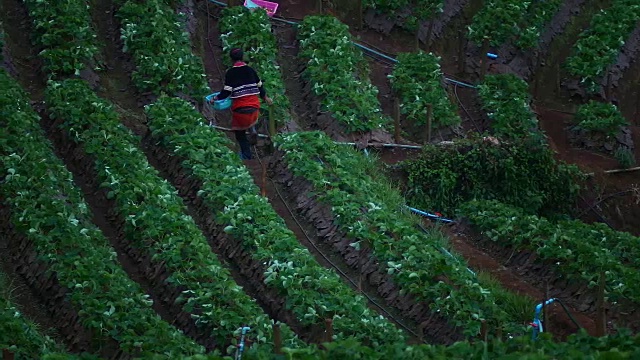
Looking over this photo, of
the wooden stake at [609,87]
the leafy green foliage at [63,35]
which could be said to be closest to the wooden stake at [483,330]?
the leafy green foliage at [63,35]

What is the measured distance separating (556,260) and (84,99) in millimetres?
6568

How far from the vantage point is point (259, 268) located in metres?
14.3

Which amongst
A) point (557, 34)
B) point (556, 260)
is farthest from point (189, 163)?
point (557, 34)

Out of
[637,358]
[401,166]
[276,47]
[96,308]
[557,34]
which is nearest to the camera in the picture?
[637,358]

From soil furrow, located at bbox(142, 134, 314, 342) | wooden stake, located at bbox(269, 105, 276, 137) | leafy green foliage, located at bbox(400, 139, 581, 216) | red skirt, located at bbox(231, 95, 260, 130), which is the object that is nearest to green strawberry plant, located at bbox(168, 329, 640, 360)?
soil furrow, located at bbox(142, 134, 314, 342)

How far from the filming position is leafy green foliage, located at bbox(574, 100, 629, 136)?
2130cm

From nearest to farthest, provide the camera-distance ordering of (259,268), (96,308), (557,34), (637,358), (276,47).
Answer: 1. (637,358)
2. (96,308)
3. (259,268)
4. (276,47)
5. (557,34)

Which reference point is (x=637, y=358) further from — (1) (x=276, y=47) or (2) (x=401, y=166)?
(1) (x=276, y=47)

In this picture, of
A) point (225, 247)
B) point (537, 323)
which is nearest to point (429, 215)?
point (225, 247)

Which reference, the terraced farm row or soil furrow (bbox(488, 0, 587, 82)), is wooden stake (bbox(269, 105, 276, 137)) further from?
soil furrow (bbox(488, 0, 587, 82))

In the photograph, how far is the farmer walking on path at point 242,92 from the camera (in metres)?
17.1

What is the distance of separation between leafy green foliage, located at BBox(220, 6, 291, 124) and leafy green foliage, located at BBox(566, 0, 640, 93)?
6.01 m

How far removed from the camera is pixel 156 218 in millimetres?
14383

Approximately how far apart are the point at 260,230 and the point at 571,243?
4.04 metres
